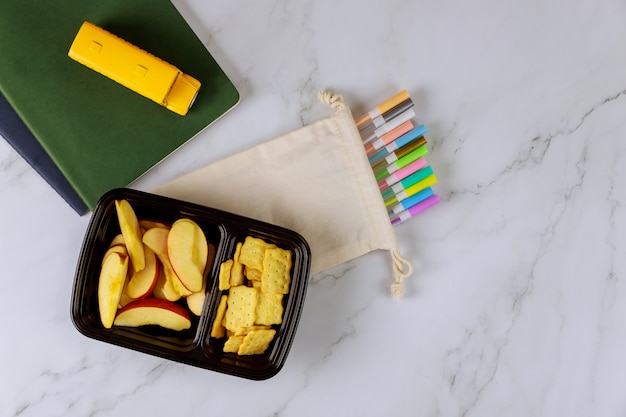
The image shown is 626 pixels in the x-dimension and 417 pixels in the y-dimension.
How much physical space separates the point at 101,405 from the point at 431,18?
71 cm

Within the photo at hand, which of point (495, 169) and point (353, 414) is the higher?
point (495, 169)

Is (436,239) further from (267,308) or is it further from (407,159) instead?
(267,308)

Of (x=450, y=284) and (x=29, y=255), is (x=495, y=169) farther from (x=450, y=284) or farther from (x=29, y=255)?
(x=29, y=255)

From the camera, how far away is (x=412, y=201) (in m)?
0.87

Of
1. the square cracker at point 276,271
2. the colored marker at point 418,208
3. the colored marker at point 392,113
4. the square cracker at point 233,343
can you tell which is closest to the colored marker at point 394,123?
the colored marker at point 392,113

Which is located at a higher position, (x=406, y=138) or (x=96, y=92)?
(x=96, y=92)

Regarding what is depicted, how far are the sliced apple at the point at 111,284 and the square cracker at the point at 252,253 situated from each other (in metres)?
0.14

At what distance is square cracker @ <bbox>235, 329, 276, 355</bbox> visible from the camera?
2.41 ft

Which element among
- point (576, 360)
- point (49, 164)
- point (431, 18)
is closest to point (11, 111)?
point (49, 164)

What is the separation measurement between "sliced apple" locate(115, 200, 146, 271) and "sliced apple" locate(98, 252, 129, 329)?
13 millimetres

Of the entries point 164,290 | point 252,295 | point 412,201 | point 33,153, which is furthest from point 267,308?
point 33,153

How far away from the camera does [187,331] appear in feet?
2.57

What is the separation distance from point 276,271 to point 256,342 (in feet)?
0.29

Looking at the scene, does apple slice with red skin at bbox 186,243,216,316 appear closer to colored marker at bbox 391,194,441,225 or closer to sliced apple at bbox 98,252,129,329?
sliced apple at bbox 98,252,129,329
